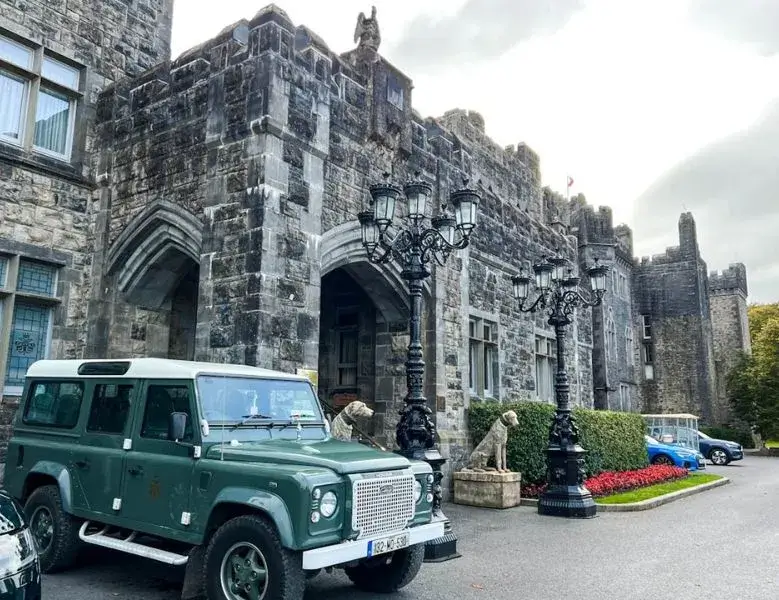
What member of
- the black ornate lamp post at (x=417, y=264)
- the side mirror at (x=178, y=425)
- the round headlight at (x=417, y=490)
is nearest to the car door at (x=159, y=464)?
the side mirror at (x=178, y=425)

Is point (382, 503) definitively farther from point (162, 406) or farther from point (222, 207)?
point (222, 207)

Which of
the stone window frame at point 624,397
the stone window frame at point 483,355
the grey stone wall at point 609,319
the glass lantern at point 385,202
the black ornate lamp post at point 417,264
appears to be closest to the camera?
the black ornate lamp post at point 417,264

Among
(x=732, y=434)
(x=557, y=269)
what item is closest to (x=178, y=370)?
(x=557, y=269)

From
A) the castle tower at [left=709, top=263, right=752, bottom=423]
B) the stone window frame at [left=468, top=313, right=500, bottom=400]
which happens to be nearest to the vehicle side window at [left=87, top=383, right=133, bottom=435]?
the stone window frame at [left=468, top=313, right=500, bottom=400]

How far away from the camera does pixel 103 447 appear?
6.00 meters

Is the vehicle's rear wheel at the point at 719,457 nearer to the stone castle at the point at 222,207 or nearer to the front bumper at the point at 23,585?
the stone castle at the point at 222,207

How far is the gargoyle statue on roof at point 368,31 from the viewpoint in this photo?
1138cm

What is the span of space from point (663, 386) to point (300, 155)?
37.5 metres

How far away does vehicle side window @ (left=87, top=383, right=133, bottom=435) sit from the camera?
599cm

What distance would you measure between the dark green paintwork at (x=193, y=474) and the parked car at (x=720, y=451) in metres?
23.4

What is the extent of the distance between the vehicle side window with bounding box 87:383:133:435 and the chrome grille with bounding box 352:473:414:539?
2514mm

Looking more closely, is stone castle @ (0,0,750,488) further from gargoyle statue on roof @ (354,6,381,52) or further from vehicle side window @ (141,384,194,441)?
vehicle side window @ (141,384,194,441)

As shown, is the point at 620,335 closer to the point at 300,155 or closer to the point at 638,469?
the point at 638,469

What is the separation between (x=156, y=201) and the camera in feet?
33.6
